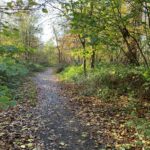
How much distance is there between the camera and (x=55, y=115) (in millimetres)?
8938

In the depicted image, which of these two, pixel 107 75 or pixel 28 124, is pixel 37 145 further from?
pixel 107 75

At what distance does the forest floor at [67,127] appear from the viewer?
239 inches

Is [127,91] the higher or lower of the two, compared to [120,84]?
lower

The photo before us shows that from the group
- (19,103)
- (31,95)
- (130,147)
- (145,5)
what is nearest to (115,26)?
(145,5)

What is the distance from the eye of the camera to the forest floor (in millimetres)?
6062

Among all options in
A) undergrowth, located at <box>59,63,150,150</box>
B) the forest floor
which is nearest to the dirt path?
the forest floor

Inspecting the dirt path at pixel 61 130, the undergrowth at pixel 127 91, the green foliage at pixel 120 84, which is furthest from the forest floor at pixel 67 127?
the green foliage at pixel 120 84

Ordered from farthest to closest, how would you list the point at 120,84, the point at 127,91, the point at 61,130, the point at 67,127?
the point at 120,84, the point at 127,91, the point at 67,127, the point at 61,130

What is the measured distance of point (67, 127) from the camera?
7434mm

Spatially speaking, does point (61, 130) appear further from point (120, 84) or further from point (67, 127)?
point (120, 84)

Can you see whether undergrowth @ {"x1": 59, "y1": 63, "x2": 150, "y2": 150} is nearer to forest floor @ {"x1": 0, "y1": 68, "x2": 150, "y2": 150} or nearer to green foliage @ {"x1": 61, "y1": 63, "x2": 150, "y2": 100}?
green foliage @ {"x1": 61, "y1": 63, "x2": 150, "y2": 100}

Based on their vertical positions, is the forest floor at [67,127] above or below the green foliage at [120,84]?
below

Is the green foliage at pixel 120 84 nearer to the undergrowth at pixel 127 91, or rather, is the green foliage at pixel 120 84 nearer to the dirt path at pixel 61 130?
the undergrowth at pixel 127 91

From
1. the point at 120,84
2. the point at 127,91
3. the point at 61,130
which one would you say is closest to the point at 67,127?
the point at 61,130
